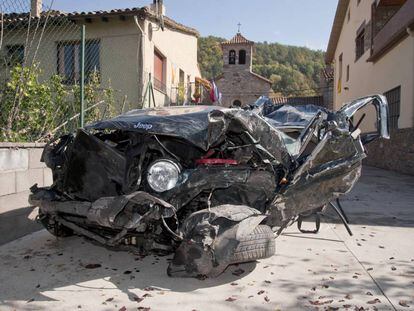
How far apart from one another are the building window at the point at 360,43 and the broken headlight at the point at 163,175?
18.9 meters

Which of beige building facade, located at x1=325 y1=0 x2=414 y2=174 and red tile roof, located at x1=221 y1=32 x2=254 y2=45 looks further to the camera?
red tile roof, located at x1=221 y1=32 x2=254 y2=45

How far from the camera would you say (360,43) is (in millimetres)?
21094

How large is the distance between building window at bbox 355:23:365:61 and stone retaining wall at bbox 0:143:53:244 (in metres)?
18.4

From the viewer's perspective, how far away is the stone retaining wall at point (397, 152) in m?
12.4

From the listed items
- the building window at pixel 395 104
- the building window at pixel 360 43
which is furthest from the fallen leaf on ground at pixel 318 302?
the building window at pixel 360 43

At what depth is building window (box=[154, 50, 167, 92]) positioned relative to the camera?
16342 mm

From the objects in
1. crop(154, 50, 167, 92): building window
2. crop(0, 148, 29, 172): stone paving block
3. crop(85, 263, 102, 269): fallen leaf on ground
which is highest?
crop(154, 50, 167, 92): building window

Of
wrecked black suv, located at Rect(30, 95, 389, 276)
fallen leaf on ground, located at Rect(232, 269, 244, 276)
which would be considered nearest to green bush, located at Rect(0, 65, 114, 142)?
wrecked black suv, located at Rect(30, 95, 389, 276)

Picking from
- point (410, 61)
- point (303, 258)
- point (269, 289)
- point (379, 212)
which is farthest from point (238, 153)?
point (410, 61)

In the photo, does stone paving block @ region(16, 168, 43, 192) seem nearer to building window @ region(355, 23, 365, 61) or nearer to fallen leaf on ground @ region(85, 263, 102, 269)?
fallen leaf on ground @ region(85, 263, 102, 269)

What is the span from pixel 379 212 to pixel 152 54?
1072cm

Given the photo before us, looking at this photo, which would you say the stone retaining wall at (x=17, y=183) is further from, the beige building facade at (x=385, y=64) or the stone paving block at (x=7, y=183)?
the beige building facade at (x=385, y=64)

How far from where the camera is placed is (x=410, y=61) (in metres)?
12.7

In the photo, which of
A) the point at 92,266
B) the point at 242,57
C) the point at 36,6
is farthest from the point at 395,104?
the point at 242,57
